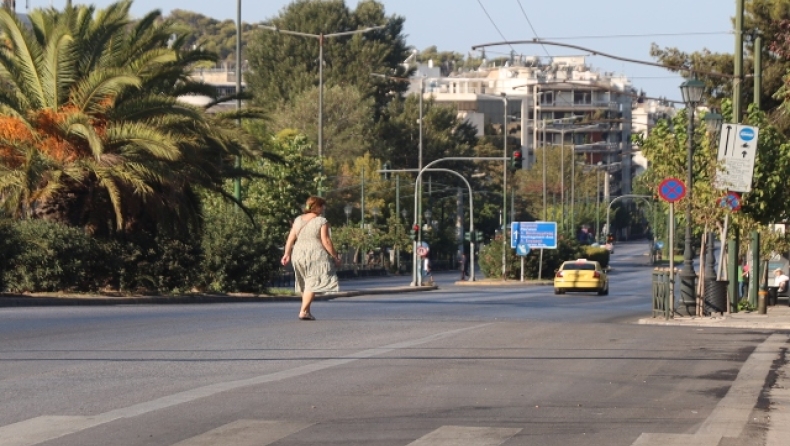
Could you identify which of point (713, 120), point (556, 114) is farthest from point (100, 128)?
point (556, 114)

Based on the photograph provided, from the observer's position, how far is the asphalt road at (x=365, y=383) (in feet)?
29.9

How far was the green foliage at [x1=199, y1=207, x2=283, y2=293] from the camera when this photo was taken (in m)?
36.0

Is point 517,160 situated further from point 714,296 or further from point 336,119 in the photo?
point 336,119

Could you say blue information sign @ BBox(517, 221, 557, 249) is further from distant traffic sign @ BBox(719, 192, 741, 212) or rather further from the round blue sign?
the round blue sign

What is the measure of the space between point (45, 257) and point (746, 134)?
1417 centimetres

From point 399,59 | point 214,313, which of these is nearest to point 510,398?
point 214,313

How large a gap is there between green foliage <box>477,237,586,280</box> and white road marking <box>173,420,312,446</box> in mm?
68567

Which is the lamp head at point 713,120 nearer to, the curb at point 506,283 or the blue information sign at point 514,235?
the curb at point 506,283

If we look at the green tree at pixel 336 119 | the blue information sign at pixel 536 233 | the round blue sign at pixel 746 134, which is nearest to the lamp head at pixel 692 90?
the round blue sign at pixel 746 134

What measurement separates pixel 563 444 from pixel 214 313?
13252 mm

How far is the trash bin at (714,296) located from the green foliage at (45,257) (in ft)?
42.3

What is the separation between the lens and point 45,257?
28.6m

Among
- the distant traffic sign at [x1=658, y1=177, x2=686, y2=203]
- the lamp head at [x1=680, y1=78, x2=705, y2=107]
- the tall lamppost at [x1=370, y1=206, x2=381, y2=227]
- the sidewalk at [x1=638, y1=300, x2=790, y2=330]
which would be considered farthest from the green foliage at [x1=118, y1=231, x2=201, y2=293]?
the tall lamppost at [x1=370, y1=206, x2=381, y2=227]

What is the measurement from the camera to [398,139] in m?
106
